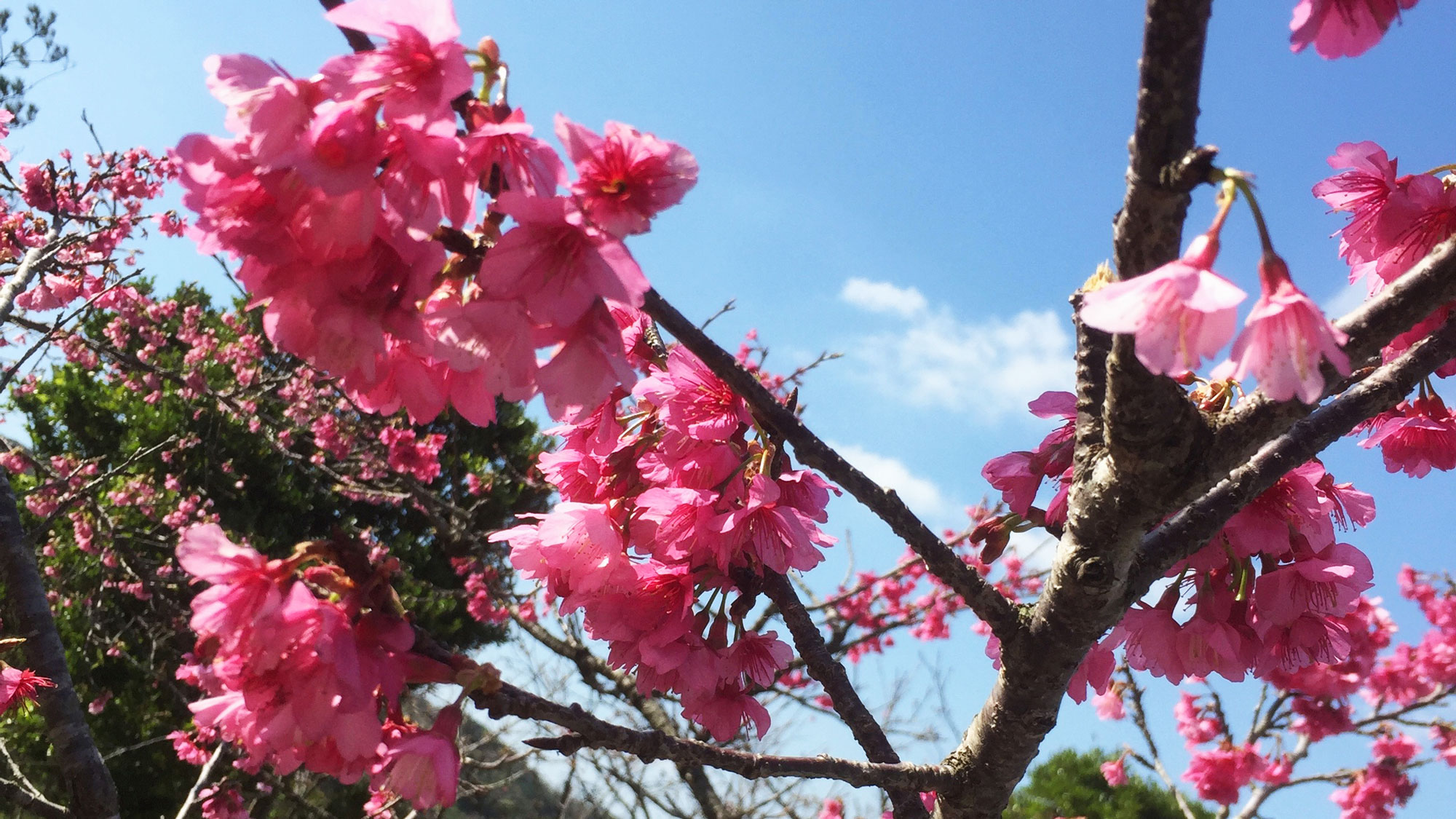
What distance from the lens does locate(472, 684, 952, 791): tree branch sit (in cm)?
83

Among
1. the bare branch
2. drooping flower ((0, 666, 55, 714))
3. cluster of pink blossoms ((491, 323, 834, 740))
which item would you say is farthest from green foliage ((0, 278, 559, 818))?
cluster of pink blossoms ((491, 323, 834, 740))

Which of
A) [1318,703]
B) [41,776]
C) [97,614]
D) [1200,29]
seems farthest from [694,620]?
[41,776]

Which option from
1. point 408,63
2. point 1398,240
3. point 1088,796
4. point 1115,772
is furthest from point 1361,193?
point 1088,796

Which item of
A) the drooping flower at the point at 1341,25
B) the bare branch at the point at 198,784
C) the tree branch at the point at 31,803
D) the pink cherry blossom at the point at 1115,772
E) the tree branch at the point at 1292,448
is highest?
the pink cherry blossom at the point at 1115,772

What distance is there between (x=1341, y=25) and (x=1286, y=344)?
36cm

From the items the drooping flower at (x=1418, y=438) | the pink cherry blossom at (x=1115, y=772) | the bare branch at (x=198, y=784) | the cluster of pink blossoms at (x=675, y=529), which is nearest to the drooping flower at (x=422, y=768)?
the cluster of pink blossoms at (x=675, y=529)

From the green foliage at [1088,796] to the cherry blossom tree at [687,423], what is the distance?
11.4m

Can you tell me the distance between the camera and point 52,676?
7.63 ft

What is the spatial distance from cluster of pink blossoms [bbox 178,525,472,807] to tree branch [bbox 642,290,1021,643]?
0.36 metres

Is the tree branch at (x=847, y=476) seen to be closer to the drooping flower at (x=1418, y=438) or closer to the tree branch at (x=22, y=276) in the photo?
the drooping flower at (x=1418, y=438)

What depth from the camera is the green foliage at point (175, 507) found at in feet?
20.5

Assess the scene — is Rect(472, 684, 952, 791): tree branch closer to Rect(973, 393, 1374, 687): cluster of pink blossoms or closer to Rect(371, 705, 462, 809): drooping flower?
Rect(371, 705, 462, 809): drooping flower

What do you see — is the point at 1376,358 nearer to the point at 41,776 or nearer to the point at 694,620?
the point at 694,620

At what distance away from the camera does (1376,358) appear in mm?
1176
